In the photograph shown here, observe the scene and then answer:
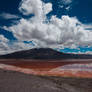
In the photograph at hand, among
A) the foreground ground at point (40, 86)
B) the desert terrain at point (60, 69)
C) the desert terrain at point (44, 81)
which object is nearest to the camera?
the foreground ground at point (40, 86)

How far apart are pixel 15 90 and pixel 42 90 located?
116 inches

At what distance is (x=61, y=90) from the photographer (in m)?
13.0

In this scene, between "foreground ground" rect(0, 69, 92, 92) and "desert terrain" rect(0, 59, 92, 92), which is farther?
"desert terrain" rect(0, 59, 92, 92)

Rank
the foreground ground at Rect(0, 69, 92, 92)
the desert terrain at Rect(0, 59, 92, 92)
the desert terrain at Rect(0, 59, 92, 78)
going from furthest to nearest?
1. the desert terrain at Rect(0, 59, 92, 78)
2. the desert terrain at Rect(0, 59, 92, 92)
3. the foreground ground at Rect(0, 69, 92, 92)

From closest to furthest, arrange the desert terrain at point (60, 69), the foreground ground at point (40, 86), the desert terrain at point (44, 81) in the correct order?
the foreground ground at point (40, 86) → the desert terrain at point (44, 81) → the desert terrain at point (60, 69)

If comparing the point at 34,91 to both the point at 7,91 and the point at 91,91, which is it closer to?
the point at 7,91

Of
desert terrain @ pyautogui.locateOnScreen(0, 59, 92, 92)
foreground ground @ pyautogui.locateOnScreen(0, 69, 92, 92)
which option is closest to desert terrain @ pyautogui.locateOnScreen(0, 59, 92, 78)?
desert terrain @ pyautogui.locateOnScreen(0, 59, 92, 92)

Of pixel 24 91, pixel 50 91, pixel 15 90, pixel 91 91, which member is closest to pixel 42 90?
pixel 50 91

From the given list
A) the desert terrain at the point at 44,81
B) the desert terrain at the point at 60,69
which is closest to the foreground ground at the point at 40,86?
the desert terrain at the point at 44,81

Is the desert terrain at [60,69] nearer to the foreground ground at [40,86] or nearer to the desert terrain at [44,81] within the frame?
the desert terrain at [44,81]

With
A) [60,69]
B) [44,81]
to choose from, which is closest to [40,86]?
[44,81]

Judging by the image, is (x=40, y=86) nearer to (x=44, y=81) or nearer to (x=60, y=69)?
(x=44, y=81)

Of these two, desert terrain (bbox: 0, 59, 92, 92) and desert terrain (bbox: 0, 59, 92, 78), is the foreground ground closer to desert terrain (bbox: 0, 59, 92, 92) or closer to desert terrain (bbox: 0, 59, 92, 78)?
desert terrain (bbox: 0, 59, 92, 92)

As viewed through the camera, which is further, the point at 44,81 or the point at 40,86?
the point at 44,81
